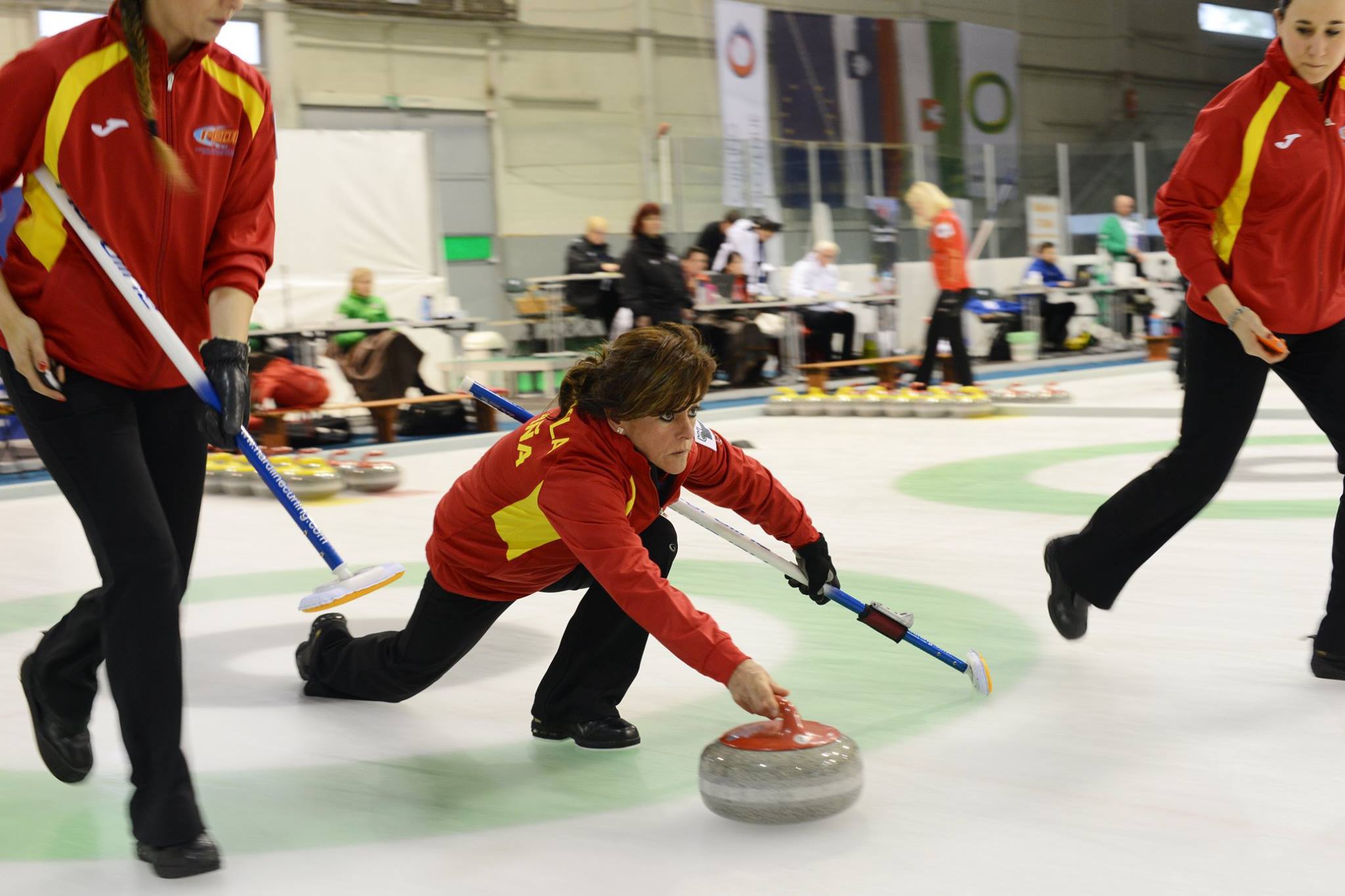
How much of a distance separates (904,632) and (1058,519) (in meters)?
2.66

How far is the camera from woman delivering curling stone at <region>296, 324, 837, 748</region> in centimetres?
250

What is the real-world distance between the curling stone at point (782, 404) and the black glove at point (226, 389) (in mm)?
8646

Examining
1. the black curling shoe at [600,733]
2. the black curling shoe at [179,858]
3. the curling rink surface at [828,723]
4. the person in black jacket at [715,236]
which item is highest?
the person in black jacket at [715,236]

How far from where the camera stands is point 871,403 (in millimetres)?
10484

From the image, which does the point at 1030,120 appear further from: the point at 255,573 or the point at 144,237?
the point at 144,237

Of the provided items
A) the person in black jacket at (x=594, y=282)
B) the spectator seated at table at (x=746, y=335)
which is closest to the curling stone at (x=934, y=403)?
the spectator seated at table at (x=746, y=335)

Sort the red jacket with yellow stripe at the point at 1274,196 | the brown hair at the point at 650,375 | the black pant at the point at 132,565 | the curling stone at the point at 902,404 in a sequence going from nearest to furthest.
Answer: the black pant at the point at 132,565 < the brown hair at the point at 650,375 < the red jacket with yellow stripe at the point at 1274,196 < the curling stone at the point at 902,404

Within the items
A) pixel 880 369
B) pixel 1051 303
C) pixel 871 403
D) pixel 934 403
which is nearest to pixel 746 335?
pixel 880 369

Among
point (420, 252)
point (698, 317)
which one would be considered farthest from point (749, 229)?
point (420, 252)

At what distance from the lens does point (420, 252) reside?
13852 mm

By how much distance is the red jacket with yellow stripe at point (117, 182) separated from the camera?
234 cm

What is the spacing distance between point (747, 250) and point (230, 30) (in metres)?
6.93

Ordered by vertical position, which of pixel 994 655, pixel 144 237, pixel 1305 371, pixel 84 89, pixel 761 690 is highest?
pixel 84 89

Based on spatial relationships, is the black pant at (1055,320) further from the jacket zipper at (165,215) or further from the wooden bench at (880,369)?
the jacket zipper at (165,215)
